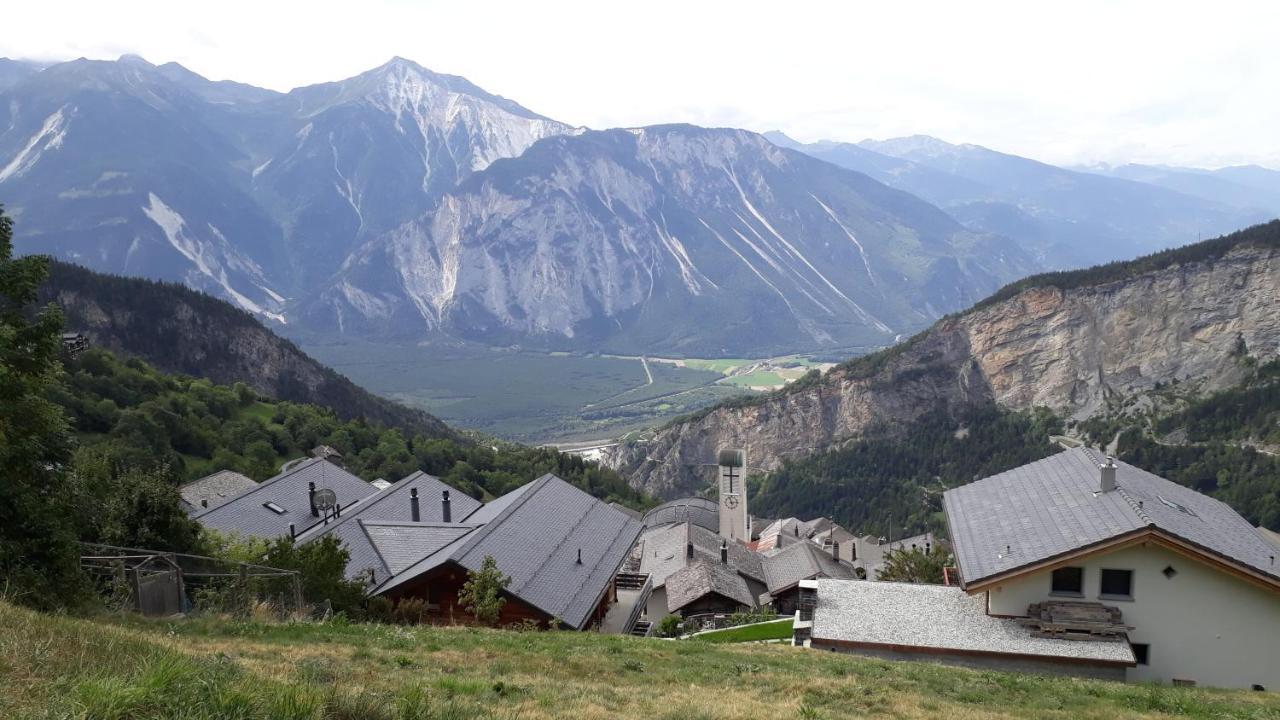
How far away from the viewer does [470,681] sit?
12266 mm

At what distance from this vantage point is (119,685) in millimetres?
6402

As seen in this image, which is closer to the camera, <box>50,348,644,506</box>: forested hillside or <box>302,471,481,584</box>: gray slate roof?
<box>302,471,481,584</box>: gray slate roof

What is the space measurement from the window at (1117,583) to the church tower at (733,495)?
4556 centimetres

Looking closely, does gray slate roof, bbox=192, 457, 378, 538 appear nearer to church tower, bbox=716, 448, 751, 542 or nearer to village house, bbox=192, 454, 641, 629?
village house, bbox=192, 454, 641, 629

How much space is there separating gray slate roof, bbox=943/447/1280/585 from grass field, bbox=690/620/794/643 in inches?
284

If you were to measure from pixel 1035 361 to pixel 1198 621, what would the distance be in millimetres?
111715

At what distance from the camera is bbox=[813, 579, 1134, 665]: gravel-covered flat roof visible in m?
21.2

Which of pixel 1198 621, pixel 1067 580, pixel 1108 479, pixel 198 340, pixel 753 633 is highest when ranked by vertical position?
pixel 198 340

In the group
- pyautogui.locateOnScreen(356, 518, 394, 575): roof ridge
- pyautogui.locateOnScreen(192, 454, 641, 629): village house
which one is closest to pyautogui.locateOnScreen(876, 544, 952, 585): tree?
pyautogui.locateOnScreen(192, 454, 641, 629): village house

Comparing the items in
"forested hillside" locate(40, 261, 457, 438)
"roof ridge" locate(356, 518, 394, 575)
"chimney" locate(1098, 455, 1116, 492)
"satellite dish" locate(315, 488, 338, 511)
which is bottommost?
"roof ridge" locate(356, 518, 394, 575)

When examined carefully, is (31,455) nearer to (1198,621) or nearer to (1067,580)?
(1067,580)

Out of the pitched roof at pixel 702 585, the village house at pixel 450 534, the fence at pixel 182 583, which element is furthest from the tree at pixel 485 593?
the pitched roof at pixel 702 585

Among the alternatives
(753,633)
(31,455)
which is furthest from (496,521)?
(31,455)

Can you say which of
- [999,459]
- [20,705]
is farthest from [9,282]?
[999,459]
